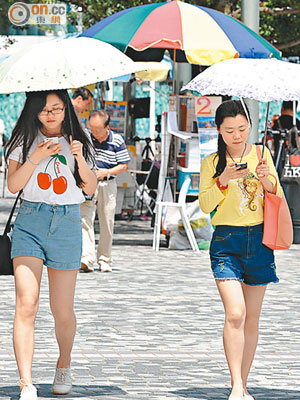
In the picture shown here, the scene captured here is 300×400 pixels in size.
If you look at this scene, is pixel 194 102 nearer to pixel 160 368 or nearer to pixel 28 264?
pixel 160 368

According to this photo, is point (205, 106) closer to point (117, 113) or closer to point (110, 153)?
point (110, 153)

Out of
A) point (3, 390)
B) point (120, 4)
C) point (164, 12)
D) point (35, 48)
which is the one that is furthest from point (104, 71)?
point (120, 4)

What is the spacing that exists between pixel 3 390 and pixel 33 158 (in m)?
1.31

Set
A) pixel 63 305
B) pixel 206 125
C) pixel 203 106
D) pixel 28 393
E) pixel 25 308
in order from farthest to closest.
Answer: pixel 203 106 → pixel 206 125 → pixel 63 305 → pixel 25 308 → pixel 28 393

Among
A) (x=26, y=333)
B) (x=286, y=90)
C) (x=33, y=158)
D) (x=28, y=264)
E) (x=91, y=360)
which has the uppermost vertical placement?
(x=286, y=90)

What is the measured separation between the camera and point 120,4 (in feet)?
63.9

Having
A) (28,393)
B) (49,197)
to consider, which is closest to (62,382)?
(28,393)

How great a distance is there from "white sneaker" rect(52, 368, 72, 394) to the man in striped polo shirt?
5275mm

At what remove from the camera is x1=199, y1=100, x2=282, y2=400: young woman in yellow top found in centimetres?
522

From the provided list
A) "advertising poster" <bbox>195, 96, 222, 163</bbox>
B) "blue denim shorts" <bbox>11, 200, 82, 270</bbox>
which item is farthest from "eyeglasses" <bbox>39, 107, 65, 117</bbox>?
"advertising poster" <bbox>195, 96, 222, 163</bbox>

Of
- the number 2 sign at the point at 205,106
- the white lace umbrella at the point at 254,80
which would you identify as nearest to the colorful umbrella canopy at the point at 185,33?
the number 2 sign at the point at 205,106

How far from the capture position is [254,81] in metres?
5.38

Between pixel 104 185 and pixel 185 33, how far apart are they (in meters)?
2.83

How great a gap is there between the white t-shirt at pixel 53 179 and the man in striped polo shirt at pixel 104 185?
17.6 ft
